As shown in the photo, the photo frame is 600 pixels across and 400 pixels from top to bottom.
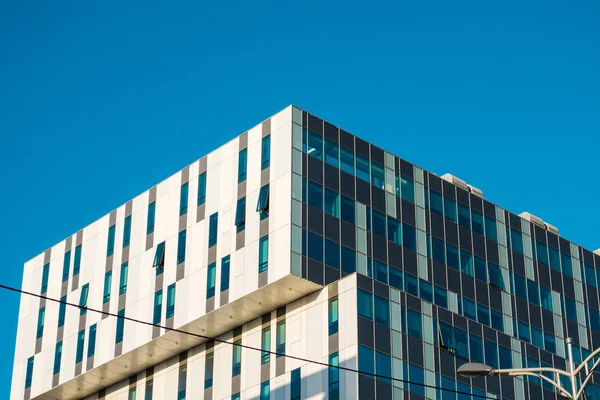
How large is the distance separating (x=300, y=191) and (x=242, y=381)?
11397 millimetres

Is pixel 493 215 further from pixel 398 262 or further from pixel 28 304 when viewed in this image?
pixel 28 304

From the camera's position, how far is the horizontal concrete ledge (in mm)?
67250

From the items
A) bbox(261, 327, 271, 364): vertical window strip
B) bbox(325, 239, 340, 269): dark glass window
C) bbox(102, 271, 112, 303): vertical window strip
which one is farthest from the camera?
bbox(102, 271, 112, 303): vertical window strip

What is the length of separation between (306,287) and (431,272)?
9143 millimetres

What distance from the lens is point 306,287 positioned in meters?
66.8

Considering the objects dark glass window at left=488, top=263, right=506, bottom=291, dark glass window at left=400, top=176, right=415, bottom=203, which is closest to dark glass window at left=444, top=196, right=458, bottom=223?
dark glass window at left=400, top=176, right=415, bottom=203

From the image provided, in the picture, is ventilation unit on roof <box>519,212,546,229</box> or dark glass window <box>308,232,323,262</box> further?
ventilation unit on roof <box>519,212,546,229</box>

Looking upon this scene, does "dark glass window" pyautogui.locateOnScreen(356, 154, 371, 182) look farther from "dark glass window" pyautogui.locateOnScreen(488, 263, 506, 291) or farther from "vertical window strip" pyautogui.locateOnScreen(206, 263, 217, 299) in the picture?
"dark glass window" pyautogui.locateOnScreen(488, 263, 506, 291)

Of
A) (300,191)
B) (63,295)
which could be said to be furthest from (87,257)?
(300,191)

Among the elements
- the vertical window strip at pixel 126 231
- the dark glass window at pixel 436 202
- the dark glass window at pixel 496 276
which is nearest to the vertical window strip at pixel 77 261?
the vertical window strip at pixel 126 231

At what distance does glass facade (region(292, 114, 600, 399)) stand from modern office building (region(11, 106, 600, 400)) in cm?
11

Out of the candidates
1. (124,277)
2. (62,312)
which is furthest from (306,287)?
(62,312)

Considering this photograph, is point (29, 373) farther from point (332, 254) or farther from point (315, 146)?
point (315, 146)

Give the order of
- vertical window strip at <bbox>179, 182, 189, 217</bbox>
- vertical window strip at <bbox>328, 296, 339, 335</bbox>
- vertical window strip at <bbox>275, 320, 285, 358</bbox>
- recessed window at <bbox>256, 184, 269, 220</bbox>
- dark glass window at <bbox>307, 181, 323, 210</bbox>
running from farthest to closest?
1. vertical window strip at <bbox>179, 182, 189, 217</bbox>
2. recessed window at <bbox>256, 184, 269, 220</bbox>
3. vertical window strip at <bbox>275, 320, 285, 358</bbox>
4. dark glass window at <bbox>307, 181, 323, 210</bbox>
5. vertical window strip at <bbox>328, 296, 339, 335</bbox>
